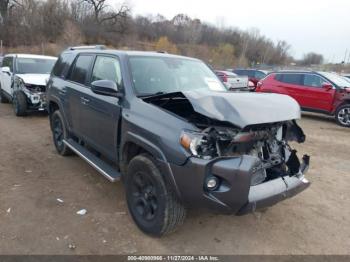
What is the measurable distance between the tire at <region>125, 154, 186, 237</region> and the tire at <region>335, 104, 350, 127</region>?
8.98 meters

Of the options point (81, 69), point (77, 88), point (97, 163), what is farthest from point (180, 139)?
point (81, 69)

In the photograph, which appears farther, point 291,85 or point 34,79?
point 291,85

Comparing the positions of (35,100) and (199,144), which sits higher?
(199,144)

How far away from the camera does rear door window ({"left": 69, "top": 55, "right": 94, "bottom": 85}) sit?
15.2 ft

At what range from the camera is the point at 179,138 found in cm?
281

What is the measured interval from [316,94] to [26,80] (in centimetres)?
914

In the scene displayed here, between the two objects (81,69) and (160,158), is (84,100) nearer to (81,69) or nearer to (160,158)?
(81,69)

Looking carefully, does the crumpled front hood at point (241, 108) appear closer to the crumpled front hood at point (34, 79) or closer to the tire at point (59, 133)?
the tire at point (59, 133)

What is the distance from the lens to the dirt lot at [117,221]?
3.20 metres

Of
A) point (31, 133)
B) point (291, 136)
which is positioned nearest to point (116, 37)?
point (31, 133)

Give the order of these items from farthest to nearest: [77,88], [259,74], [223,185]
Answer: [259,74] → [77,88] → [223,185]

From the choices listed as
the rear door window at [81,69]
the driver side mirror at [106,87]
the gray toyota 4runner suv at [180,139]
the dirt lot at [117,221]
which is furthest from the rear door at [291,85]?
the driver side mirror at [106,87]

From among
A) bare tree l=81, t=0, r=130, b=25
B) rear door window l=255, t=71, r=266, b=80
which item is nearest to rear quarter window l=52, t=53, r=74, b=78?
rear door window l=255, t=71, r=266, b=80

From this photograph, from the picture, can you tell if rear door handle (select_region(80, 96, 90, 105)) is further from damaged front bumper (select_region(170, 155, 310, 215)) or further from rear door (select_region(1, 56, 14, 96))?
rear door (select_region(1, 56, 14, 96))
